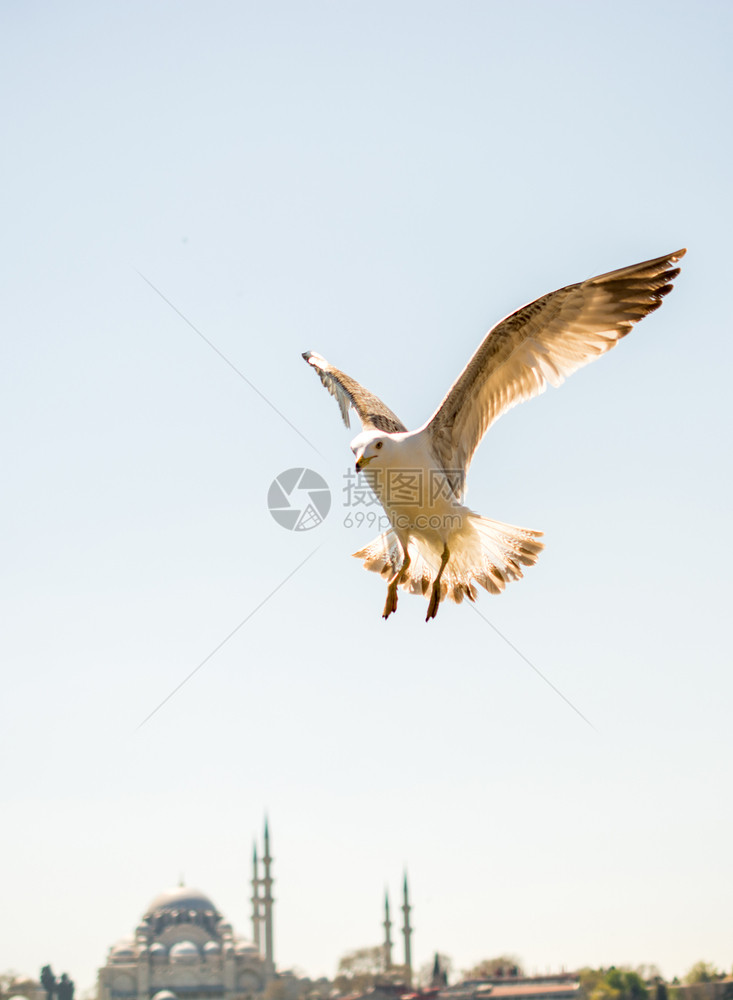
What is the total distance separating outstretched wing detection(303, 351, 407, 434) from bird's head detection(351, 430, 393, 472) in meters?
0.57

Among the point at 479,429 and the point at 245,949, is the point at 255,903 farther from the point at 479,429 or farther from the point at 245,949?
the point at 479,429

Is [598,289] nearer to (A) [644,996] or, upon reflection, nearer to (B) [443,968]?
(A) [644,996]

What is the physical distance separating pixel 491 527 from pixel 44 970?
2691 inches

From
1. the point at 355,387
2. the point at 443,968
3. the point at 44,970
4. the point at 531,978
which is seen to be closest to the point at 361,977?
the point at 443,968

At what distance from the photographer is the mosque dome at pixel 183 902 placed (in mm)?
75062

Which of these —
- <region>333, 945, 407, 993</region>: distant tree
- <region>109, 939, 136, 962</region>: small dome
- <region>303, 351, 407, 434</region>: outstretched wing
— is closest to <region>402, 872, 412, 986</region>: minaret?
<region>333, 945, 407, 993</region>: distant tree

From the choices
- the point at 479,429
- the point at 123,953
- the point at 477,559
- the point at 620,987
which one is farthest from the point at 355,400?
the point at 123,953

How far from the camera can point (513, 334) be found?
20.9 ft

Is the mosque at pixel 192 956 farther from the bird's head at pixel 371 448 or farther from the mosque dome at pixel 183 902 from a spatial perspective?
the bird's head at pixel 371 448

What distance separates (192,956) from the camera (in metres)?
69.3

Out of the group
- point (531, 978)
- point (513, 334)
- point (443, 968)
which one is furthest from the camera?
point (443, 968)

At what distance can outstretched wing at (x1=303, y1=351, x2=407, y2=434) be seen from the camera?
6.86 metres

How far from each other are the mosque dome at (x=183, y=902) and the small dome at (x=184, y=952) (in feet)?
11.9

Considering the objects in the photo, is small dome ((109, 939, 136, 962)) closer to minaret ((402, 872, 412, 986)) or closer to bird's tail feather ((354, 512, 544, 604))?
minaret ((402, 872, 412, 986))
